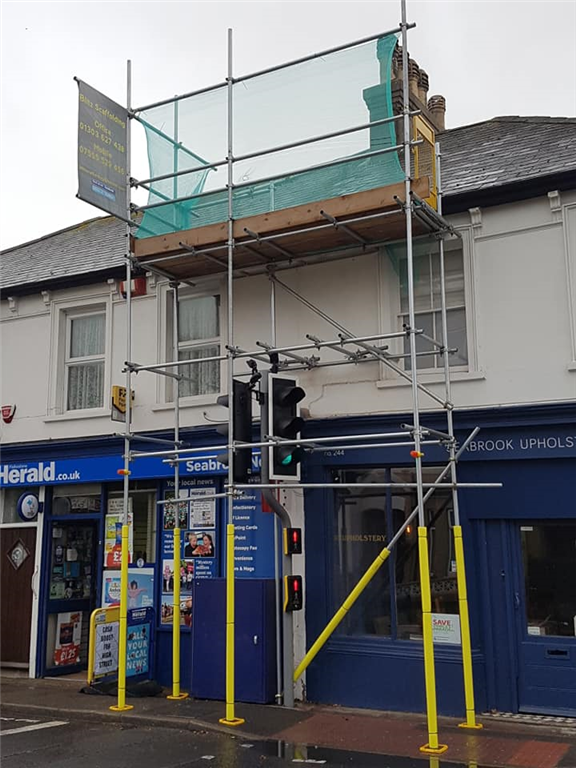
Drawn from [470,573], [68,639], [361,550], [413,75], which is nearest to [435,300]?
[361,550]

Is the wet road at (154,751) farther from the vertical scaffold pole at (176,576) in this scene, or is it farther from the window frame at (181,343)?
the window frame at (181,343)

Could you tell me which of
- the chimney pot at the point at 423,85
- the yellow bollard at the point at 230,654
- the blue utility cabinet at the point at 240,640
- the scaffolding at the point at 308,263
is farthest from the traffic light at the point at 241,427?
the chimney pot at the point at 423,85

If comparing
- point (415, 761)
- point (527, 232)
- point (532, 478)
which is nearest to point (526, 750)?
point (415, 761)

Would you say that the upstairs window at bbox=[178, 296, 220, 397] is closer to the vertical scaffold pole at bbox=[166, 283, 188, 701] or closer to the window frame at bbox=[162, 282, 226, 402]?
the window frame at bbox=[162, 282, 226, 402]

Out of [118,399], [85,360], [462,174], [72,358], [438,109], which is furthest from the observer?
[438,109]

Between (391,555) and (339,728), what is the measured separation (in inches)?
87.1

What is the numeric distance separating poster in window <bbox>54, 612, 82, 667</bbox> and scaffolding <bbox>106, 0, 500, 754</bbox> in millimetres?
2961

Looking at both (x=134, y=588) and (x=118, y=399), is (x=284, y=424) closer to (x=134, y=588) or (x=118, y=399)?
(x=118, y=399)

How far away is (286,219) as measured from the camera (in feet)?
34.3

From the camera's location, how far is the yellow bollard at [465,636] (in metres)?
9.37

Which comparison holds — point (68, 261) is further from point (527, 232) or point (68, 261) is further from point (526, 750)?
point (526, 750)

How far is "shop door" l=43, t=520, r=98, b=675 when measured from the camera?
524 inches

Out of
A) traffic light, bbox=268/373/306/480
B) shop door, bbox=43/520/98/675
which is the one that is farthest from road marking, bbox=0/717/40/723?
traffic light, bbox=268/373/306/480

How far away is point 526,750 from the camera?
8.38 metres
